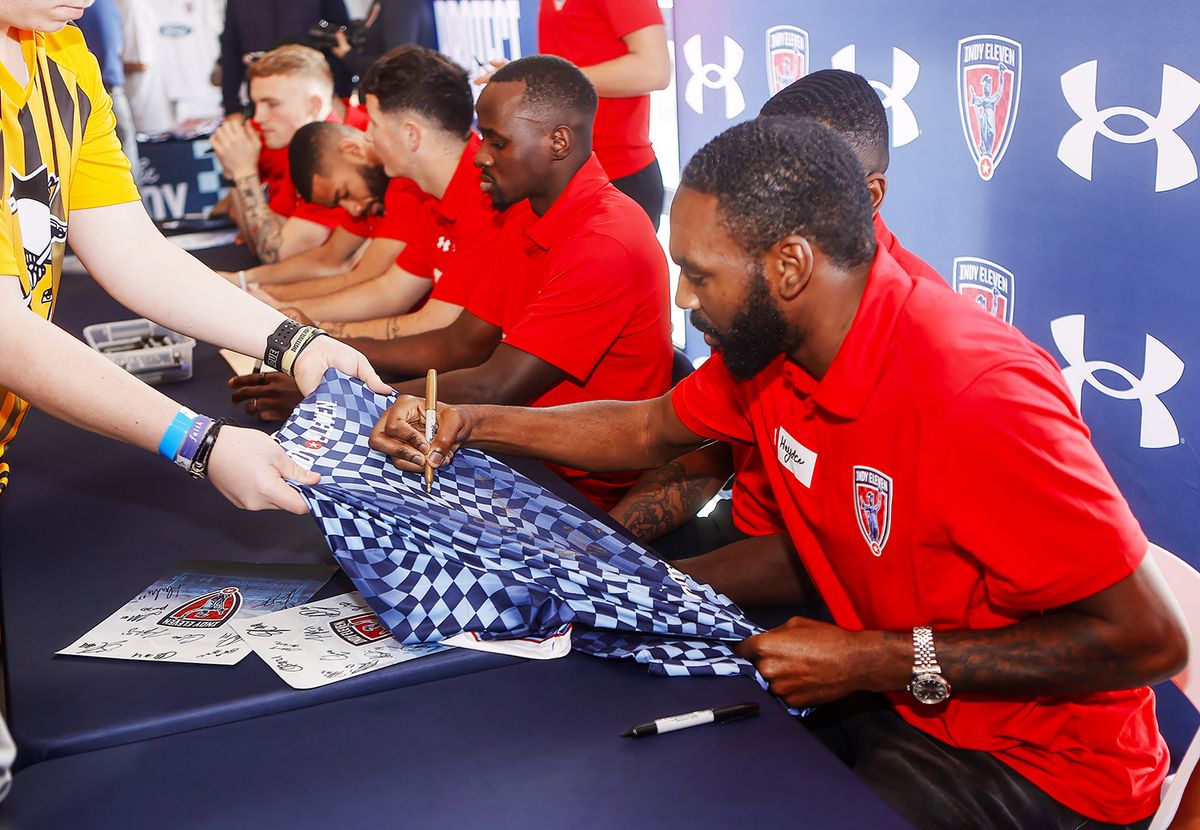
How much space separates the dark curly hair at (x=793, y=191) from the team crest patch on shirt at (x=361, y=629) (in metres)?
0.65

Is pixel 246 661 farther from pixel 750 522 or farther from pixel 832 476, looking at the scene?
pixel 750 522

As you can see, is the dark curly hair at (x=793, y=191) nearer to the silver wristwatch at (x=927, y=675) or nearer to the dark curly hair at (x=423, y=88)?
the silver wristwatch at (x=927, y=675)

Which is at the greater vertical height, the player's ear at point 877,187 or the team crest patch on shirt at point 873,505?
the player's ear at point 877,187

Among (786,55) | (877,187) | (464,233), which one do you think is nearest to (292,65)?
(464,233)

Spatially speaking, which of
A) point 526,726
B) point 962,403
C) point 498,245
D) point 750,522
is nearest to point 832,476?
point 962,403

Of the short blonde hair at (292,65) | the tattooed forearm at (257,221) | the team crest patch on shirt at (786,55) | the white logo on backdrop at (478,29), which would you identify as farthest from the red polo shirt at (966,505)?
the white logo on backdrop at (478,29)

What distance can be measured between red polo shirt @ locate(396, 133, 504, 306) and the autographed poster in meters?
1.37

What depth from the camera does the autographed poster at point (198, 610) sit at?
1283 millimetres

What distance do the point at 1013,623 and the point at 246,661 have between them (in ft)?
2.95

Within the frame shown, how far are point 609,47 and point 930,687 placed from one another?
2813mm

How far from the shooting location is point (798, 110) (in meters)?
1.99

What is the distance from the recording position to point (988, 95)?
236 cm

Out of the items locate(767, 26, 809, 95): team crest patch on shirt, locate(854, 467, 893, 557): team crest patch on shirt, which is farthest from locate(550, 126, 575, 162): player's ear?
locate(854, 467, 893, 557): team crest patch on shirt

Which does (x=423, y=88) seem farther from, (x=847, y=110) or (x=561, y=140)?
(x=847, y=110)
